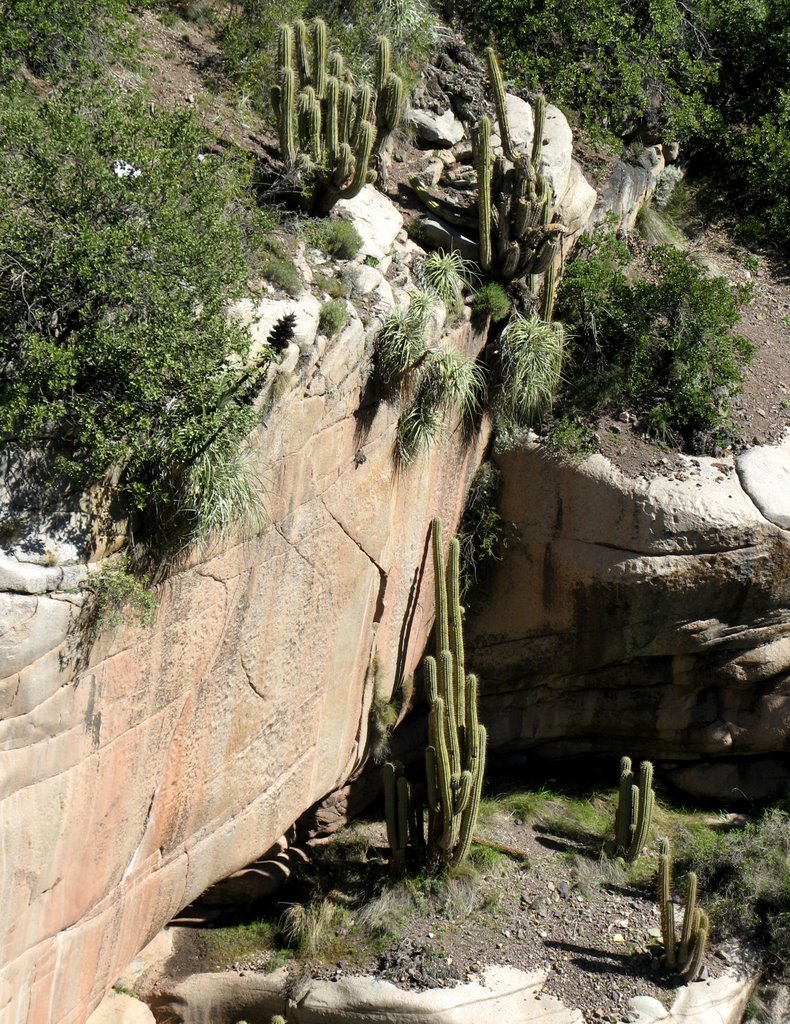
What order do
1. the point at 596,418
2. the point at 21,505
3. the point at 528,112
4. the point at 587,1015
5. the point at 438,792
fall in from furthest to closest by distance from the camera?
the point at 528,112, the point at 596,418, the point at 438,792, the point at 587,1015, the point at 21,505

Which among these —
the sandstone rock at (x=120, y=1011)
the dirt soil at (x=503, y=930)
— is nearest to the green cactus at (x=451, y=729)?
the dirt soil at (x=503, y=930)

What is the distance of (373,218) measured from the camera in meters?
11.0

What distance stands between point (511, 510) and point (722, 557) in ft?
6.58

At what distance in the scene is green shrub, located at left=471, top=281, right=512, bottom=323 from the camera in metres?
11.0

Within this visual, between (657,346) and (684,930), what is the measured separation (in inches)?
212

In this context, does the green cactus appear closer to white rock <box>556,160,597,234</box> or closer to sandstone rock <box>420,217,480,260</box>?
sandstone rock <box>420,217,480,260</box>

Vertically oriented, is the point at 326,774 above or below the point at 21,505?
below

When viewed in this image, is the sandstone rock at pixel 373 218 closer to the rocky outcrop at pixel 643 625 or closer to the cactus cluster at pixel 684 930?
the rocky outcrop at pixel 643 625

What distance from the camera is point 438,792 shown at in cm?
1070

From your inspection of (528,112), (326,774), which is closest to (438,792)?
(326,774)

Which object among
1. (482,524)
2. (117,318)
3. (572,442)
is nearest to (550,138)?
(572,442)

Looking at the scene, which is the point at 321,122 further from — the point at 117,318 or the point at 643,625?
the point at 643,625

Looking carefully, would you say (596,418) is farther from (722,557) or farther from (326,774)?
(326,774)

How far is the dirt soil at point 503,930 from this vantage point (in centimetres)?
1024
